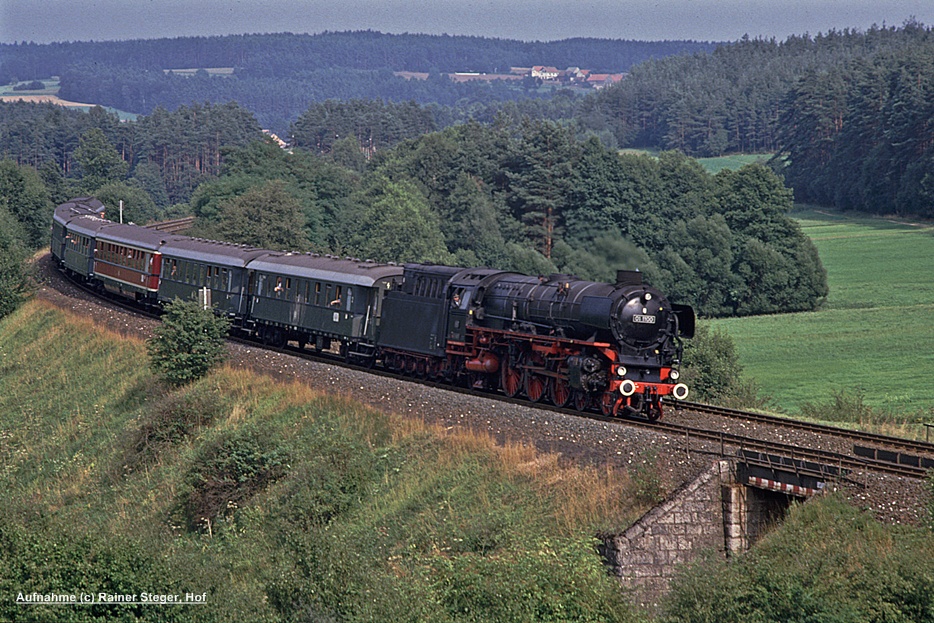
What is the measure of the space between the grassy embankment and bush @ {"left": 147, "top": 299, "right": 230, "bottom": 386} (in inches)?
29.0

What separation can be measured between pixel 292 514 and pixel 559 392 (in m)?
8.88

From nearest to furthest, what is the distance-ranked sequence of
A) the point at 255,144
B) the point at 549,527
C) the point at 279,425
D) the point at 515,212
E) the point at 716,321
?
the point at 549,527 → the point at 279,425 → the point at 716,321 → the point at 515,212 → the point at 255,144

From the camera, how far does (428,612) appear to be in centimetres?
2045

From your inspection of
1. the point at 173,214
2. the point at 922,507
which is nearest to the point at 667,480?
the point at 922,507

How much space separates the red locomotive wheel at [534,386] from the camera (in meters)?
33.4

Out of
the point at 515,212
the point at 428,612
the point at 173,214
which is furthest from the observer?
the point at 173,214

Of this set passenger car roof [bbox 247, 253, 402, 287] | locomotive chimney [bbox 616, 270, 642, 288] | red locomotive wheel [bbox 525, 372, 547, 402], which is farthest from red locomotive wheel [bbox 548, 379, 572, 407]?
passenger car roof [bbox 247, 253, 402, 287]

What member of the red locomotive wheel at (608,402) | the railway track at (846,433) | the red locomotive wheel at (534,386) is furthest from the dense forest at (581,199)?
the red locomotive wheel at (608,402)

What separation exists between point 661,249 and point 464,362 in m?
71.7

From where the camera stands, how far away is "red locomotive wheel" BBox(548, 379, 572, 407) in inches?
1268

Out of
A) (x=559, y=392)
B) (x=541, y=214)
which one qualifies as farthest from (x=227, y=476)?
(x=541, y=214)

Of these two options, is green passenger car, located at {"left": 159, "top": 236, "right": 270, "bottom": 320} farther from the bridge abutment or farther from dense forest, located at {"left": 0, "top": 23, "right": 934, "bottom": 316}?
dense forest, located at {"left": 0, "top": 23, "right": 934, "bottom": 316}

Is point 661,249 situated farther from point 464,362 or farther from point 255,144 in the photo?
point 464,362

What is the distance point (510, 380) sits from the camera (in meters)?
34.7
